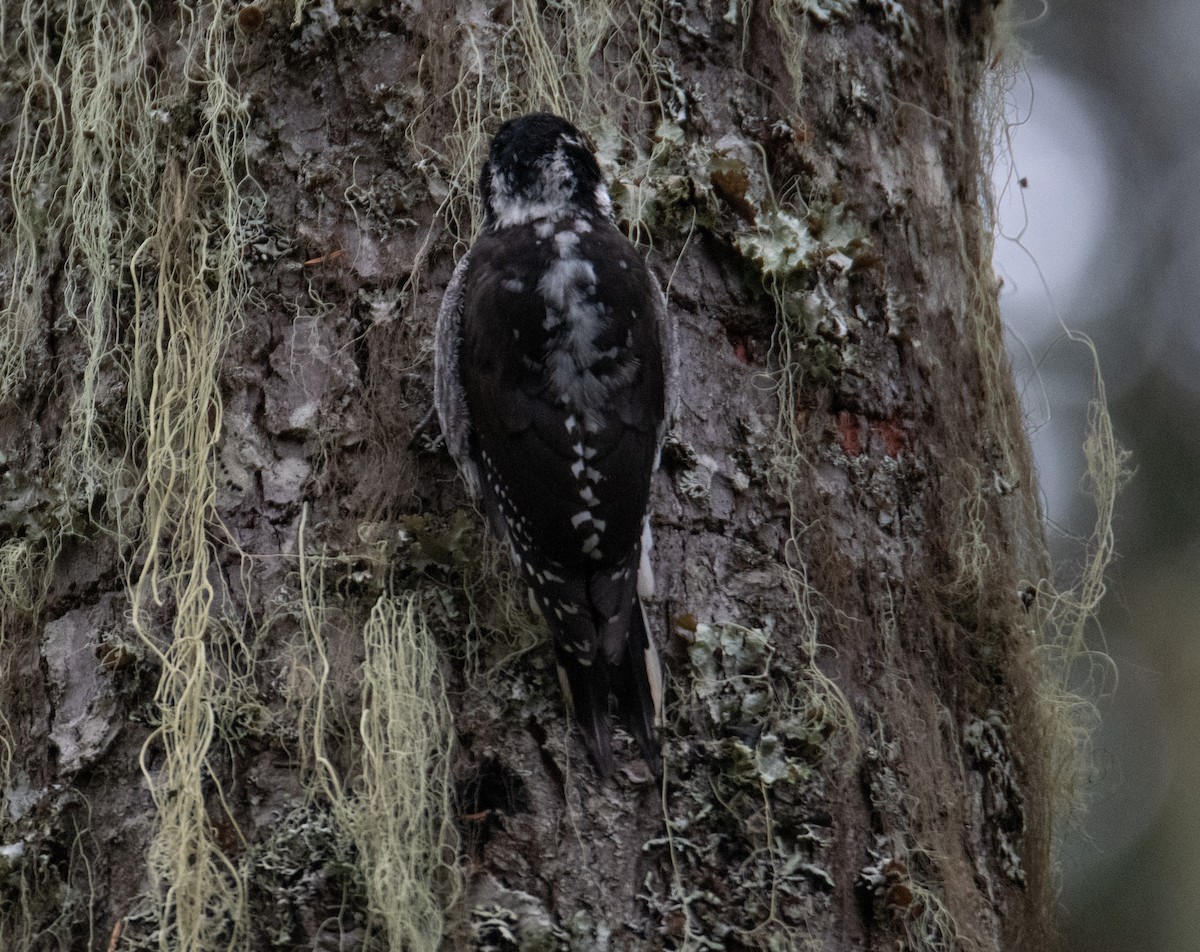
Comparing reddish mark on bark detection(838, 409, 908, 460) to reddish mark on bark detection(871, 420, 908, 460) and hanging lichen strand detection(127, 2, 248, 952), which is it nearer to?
reddish mark on bark detection(871, 420, 908, 460)

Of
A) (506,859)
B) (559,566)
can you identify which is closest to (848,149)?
(559,566)

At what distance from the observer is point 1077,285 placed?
7359 millimetres

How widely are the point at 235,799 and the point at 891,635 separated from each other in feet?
4.55

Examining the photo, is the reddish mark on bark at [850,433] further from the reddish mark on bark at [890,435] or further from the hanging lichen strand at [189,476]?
the hanging lichen strand at [189,476]

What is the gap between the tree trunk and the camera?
2.16 m

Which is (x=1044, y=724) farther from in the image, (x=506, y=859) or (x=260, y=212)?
(x=260, y=212)

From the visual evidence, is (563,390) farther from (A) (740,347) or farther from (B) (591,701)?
(B) (591,701)

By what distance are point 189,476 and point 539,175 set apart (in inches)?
41.1

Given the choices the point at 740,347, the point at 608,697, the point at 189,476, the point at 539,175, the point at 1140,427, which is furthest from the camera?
the point at 1140,427

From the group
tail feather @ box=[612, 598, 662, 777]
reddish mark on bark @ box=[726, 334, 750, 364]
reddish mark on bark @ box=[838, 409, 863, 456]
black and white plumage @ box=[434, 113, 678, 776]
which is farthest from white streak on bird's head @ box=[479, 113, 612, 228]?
tail feather @ box=[612, 598, 662, 777]

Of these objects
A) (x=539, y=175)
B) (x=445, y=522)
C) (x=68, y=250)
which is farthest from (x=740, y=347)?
(x=68, y=250)

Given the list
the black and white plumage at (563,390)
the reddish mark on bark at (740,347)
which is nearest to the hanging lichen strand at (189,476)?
the black and white plumage at (563,390)

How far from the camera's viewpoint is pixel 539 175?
9.07 feet

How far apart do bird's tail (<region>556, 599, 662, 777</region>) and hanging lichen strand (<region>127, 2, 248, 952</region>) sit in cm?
63
